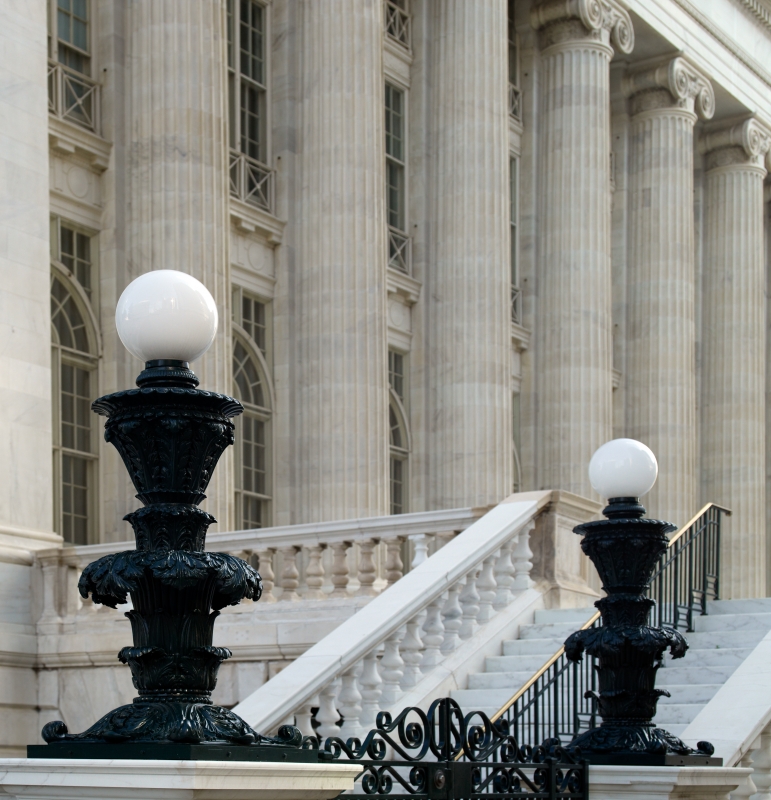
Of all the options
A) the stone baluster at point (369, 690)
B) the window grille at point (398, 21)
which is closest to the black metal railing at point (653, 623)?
the stone baluster at point (369, 690)

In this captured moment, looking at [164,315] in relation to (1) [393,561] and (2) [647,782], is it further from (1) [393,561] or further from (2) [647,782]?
(1) [393,561]

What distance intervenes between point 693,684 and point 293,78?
552 inches

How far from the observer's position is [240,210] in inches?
882

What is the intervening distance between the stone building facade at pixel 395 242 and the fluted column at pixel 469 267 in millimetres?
50

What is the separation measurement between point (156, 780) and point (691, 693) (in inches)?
310

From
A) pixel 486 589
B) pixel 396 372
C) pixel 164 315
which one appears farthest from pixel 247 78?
pixel 164 315

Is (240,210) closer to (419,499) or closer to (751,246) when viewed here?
(419,499)

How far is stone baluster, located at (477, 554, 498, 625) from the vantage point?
12977 mm

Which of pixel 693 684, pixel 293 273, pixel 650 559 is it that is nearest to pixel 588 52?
pixel 293 273

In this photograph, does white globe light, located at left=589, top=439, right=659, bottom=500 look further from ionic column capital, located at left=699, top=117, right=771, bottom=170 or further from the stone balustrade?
ionic column capital, located at left=699, top=117, right=771, bottom=170

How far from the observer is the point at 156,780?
461 centimetres

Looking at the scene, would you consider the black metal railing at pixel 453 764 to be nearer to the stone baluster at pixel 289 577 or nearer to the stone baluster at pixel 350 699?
the stone baluster at pixel 350 699

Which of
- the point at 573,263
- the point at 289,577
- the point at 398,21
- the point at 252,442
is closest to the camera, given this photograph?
the point at 289,577

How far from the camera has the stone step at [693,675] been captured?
39.7 feet
